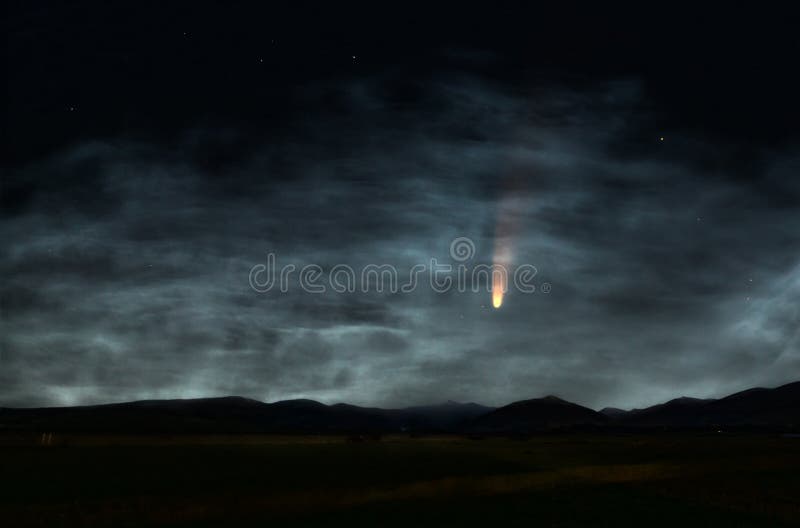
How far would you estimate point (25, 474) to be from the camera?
226 ft

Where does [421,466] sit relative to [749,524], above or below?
above

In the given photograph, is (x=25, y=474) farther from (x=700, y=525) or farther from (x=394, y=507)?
(x=700, y=525)

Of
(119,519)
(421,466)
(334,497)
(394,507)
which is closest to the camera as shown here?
(119,519)

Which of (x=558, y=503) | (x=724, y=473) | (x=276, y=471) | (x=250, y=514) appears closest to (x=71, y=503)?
(x=250, y=514)

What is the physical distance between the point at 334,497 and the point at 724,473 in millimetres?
38432

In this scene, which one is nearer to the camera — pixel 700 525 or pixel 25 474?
pixel 700 525

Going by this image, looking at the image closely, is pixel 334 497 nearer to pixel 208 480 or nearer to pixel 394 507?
pixel 394 507

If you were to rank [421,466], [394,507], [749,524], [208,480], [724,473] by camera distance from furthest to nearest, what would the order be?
1. [421,466]
2. [724,473]
3. [208,480]
4. [394,507]
5. [749,524]

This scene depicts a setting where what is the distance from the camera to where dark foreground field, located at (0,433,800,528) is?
44.7 meters

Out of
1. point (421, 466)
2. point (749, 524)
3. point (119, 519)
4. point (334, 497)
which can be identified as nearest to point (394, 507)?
point (334, 497)

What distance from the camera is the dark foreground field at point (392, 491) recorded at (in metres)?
→ 44.7

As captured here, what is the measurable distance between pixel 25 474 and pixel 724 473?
213 ft

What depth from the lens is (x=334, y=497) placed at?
57062 millimetres

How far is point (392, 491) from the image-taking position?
199ft
